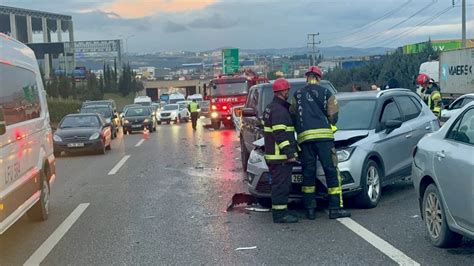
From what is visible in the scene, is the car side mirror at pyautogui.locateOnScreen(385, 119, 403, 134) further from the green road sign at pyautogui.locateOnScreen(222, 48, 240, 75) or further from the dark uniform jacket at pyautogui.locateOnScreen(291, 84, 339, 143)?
the green road sign at pyautogui.locateOnScreen(222, 48, 240, 75)

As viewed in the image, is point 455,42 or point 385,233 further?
point 455,42

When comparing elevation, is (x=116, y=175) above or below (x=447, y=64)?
below

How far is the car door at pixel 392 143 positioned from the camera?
31.7 feet

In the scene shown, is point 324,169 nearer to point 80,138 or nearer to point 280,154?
point 280,154

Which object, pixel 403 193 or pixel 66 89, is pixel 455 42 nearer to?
pixel 66 89

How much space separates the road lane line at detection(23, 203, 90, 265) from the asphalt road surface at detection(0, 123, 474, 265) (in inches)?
0.5

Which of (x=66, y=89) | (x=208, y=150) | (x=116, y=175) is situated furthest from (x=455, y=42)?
(x=116, y=175)

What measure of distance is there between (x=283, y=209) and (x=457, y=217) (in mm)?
2793

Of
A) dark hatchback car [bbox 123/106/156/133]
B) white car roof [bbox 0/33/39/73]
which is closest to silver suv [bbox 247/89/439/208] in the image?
white car roof [bbox 0/33/39/73]

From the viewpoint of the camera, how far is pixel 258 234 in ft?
26.1

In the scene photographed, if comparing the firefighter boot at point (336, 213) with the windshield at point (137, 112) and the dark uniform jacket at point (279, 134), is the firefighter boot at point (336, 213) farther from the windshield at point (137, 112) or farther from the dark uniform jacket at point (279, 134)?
the windshield at point (137, 112)

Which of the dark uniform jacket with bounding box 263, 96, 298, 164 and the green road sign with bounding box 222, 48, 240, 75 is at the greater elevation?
the green road sign with bounding box 222, 48, 240, 75

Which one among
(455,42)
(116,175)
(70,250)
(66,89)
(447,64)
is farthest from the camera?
(455,42)

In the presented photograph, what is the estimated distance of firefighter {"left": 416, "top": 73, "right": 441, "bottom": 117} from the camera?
1536 cm
